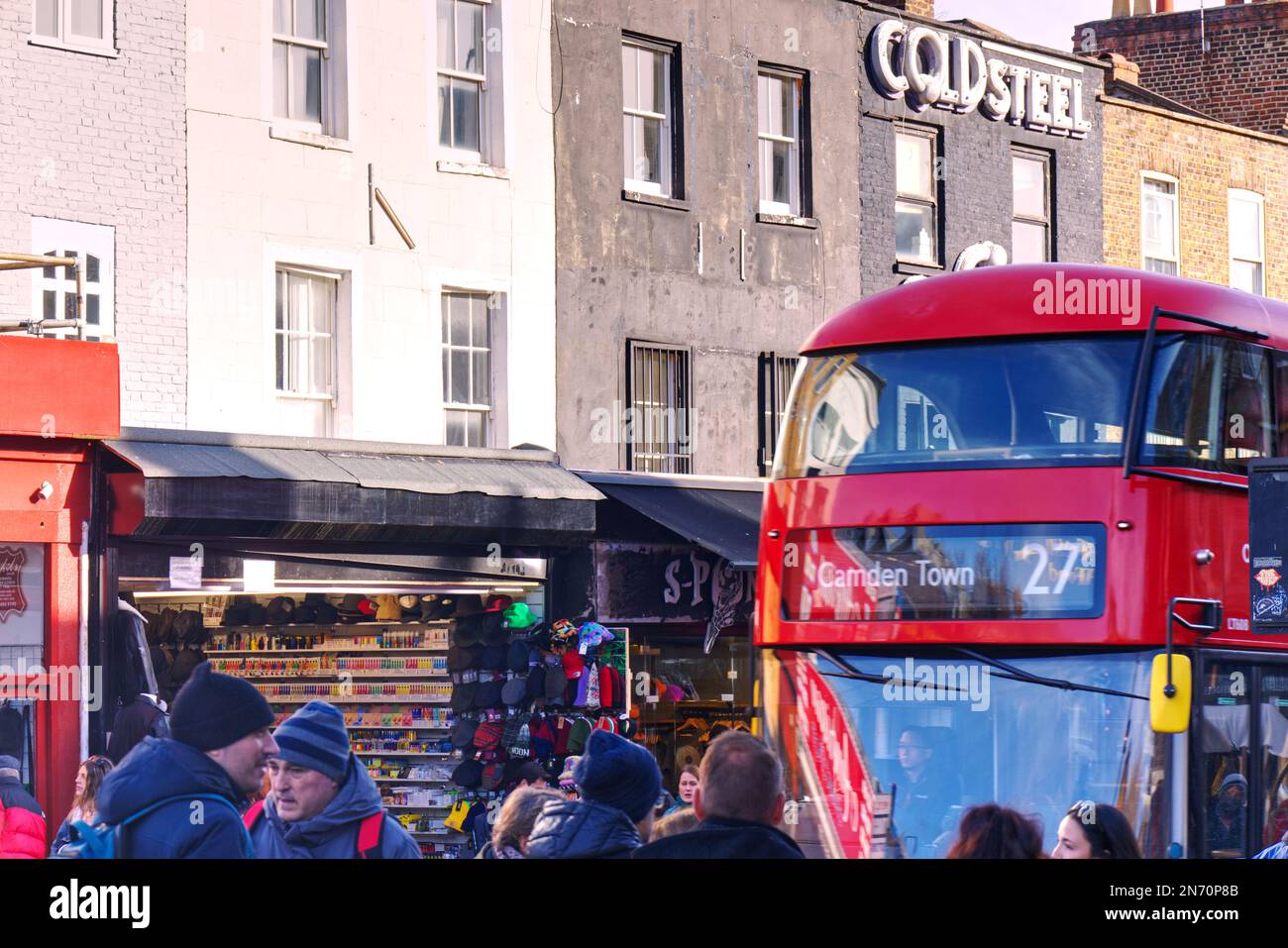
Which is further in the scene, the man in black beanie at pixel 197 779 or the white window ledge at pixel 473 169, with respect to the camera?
the white window ledge at pixel 473 169

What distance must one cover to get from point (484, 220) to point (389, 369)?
2.16 meters

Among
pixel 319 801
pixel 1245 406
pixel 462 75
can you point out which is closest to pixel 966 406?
pixel 1245 406

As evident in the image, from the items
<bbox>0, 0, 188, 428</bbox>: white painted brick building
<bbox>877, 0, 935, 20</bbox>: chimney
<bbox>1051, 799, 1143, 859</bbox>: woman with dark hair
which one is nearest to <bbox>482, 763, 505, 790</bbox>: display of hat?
<bbox>0, 0, 188, 428</bbox>: white painted brick building

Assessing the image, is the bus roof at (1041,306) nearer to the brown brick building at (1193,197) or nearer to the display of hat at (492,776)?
the display of hat at (492,776)

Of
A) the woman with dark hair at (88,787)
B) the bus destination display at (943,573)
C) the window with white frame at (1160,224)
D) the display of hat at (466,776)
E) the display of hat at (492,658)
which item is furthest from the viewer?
the window with white frame at (1160,224)

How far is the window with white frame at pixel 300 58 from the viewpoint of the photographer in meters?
18.9

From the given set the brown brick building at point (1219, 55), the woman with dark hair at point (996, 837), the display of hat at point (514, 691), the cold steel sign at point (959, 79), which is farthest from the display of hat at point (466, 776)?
the brown brick building at point (1219, 55)

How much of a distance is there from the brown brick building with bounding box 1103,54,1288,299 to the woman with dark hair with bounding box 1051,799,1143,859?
1875cm

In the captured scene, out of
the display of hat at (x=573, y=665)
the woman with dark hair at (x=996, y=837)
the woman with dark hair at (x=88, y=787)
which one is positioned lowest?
the woman with dark hair at (x=88, y=787)

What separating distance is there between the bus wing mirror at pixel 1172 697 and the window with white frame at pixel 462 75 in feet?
38.5

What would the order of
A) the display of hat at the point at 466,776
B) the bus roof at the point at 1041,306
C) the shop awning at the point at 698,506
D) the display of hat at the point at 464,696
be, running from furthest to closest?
the shop awning at the point at 698,506 → the display of hat at the point at 464,696 → the display of hat at the point at 466,776 → the bus roof at the point at 1041,306

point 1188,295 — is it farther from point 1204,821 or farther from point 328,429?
point 328,429

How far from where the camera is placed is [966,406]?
12141 millimetres
